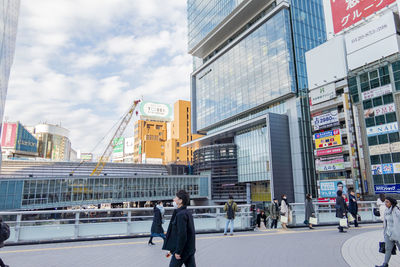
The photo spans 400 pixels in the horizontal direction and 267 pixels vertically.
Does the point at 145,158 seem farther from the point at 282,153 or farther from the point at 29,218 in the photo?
the point at 29,218

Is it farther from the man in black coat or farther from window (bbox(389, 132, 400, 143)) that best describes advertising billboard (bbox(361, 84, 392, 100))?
the man in black coat

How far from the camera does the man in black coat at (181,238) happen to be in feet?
14.9

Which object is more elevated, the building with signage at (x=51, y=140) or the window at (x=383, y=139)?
the building with signage at (x=51, y=140)

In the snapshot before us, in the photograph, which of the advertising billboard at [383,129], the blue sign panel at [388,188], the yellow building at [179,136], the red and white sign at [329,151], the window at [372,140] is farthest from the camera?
the yellow building at [179,136]

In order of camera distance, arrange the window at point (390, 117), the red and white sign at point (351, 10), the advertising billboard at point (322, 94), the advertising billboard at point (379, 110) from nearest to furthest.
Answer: the window at point (390, 117) → the advertising billboard at point (379, 110) → the red and white sign at point (351, 10) → the advertising billboard at point (322, 94)

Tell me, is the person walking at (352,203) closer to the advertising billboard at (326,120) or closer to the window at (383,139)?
the window at (383,139)

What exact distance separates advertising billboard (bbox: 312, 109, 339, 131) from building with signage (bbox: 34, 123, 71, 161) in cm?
16158

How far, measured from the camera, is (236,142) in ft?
215

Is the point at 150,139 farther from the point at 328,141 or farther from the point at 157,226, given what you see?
the point at 157,226

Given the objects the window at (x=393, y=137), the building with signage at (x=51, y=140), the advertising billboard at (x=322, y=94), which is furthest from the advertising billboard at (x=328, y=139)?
the building with signage at (x=51, y=140)

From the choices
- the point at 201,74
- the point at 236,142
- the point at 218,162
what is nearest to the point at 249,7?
the point at 201,74

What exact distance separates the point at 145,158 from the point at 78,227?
383 feet

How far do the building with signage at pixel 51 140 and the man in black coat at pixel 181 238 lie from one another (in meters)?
180

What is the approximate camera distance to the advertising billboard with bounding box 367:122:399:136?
35.3 metres
